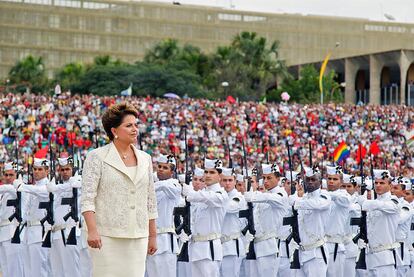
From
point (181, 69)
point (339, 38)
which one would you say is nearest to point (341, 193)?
point (181, 69)

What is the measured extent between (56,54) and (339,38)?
30749 mm

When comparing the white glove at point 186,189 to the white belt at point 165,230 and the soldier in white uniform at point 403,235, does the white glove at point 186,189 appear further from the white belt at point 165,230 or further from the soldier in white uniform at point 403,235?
the soldier in white uniform at point 403,235

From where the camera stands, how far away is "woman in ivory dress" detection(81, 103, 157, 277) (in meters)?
8.16

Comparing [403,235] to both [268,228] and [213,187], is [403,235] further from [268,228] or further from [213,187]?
[213,187]

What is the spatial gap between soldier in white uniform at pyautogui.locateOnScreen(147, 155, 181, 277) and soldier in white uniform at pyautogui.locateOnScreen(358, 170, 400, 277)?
7.89 ft

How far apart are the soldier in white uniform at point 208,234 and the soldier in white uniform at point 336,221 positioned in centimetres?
151

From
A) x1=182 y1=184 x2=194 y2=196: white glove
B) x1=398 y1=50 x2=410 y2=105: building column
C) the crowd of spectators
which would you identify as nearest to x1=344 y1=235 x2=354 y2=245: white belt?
x1=182 y1=184 x2=194 y2=196: white glove

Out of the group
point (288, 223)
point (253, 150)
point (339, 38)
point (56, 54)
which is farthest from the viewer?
point (339, 38)

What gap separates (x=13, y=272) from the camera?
1555 cm

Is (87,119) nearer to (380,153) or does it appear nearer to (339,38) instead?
(380,153)

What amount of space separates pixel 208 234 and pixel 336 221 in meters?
1.85

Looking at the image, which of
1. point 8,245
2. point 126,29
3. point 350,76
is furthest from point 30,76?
point 8,245

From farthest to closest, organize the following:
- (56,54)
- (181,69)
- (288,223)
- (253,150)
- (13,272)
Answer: (56,54), (181,69), (253,150), (13,272), (288,223)

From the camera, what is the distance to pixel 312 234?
46.5 feet
